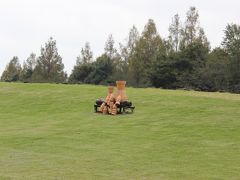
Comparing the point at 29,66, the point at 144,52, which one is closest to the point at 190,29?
the point at 144,52

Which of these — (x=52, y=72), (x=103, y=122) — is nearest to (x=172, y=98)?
(x=103, y=122)

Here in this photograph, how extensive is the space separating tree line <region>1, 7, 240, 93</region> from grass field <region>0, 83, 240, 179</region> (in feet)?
81.1

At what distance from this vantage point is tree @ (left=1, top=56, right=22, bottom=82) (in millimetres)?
70562

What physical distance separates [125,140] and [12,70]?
65.1 metres

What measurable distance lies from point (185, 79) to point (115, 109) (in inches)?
1161

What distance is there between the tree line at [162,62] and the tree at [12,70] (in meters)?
5.66

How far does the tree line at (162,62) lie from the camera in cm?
4572

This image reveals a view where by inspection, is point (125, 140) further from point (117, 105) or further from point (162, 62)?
point (162, 62)

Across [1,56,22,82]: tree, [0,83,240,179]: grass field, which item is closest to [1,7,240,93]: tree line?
[1,56,22,82]: tree

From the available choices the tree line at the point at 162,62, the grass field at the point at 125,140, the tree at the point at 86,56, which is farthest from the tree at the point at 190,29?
the grass field at the point at 125,140

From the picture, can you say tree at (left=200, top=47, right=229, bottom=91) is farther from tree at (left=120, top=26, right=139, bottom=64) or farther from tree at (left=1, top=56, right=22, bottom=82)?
tree at (left=1, top=56, right=22, bottom=82)

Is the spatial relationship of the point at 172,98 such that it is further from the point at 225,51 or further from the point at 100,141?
the point at 225,51

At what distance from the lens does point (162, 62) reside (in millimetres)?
47656

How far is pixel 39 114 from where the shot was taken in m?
19.0
